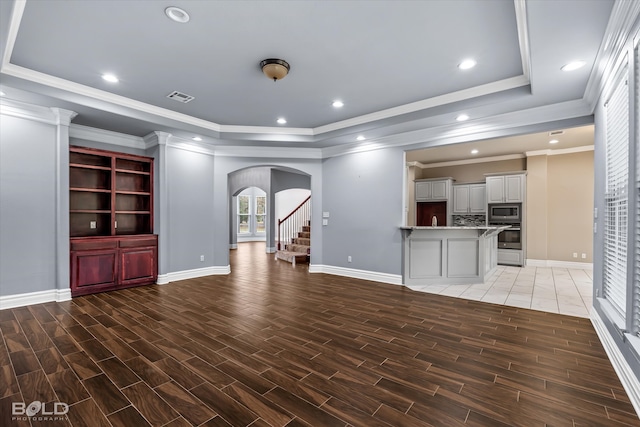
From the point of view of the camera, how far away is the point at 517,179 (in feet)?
25.1

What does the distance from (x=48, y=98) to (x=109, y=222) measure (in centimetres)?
228

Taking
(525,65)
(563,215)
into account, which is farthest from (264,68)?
(563,215)

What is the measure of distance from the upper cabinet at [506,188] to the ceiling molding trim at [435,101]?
485 centimetres

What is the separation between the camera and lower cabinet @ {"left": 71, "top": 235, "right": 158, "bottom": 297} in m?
4.56

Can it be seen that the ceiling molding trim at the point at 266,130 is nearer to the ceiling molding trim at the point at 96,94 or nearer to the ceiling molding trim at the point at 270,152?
the ceiling molding trim at the point at 96,94

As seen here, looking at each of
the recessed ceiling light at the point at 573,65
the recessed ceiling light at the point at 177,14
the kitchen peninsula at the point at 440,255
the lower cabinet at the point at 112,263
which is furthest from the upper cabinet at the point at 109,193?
the recessed ceiling light at the point at 573,65

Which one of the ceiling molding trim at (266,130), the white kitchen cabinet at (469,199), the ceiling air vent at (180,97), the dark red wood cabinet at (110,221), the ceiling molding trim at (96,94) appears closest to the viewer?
the ceiling molding trim at (96,94)

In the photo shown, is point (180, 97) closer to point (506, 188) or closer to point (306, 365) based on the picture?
point (306, 365)

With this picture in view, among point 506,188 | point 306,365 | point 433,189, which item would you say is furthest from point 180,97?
point 506,188

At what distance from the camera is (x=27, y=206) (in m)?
4.10

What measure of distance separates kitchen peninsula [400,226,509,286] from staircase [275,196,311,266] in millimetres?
3642

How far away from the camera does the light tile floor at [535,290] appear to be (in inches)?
166

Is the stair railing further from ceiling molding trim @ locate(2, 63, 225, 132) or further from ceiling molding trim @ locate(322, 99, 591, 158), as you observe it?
ceiling molding trim @ locate(2, 63, 225, 132)

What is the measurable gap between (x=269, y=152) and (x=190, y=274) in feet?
9.90
